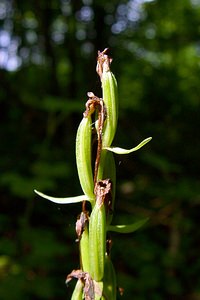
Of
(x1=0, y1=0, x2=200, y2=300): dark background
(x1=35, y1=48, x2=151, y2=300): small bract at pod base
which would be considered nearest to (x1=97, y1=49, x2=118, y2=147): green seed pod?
(x1=35, y1=48, x2=151, y2=300): small bract at pod base

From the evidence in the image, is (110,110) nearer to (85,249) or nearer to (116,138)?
(85,249)

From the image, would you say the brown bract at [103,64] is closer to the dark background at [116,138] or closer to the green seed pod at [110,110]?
the green seed pod at [110,110]

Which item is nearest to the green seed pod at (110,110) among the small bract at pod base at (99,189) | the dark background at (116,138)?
the small bract at pod base at (99,189)

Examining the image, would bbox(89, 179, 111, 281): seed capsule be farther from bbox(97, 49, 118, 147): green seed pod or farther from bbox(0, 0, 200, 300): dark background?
bbox(0, 0, 200, 300): dark background

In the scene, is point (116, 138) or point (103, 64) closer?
point (103, 64)

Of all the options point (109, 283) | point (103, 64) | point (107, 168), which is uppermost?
point (103, 64)

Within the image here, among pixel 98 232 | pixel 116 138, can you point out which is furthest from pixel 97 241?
pixel 116 138
